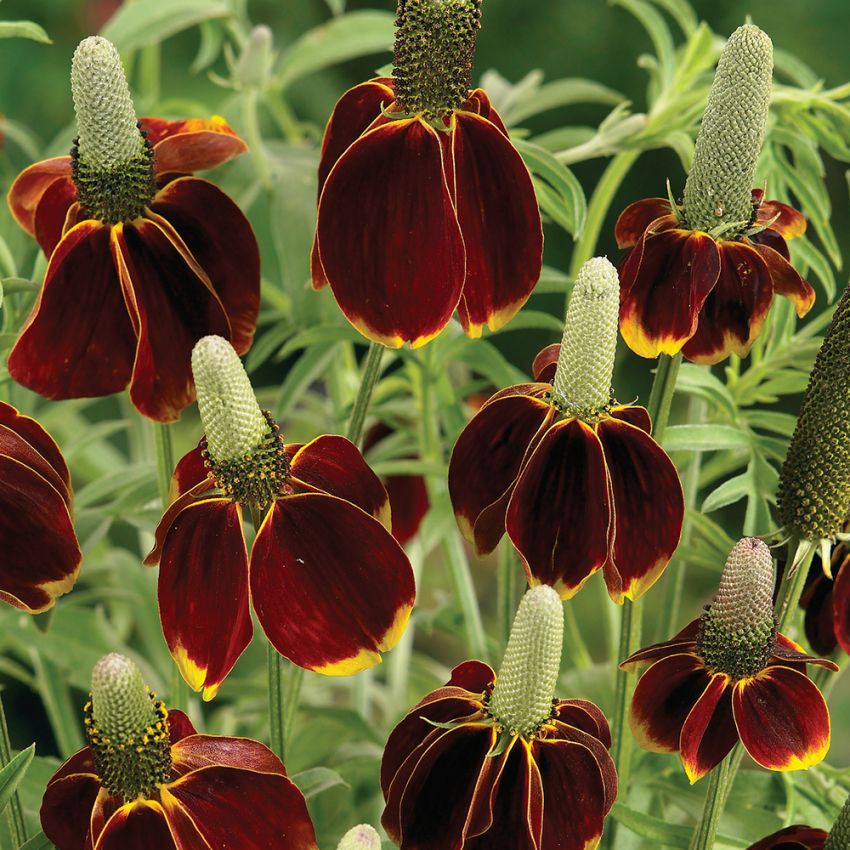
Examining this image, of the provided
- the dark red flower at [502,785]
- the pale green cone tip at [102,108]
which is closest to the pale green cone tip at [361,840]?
the dark red flower at [502,785]

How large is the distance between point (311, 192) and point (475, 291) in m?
0.24

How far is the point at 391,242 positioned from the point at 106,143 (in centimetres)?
11

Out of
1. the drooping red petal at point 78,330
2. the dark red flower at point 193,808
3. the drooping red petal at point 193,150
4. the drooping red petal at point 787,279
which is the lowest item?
the dark red flower at point 193,808

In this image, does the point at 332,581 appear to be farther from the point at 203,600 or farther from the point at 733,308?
the point at 733,308

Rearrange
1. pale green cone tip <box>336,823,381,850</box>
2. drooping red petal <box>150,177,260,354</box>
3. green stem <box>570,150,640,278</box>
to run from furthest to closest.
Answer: green stem <box>570,150,640,278</box> → drooping red petal <box>150,177,260,354</box> → pale green cone tip <box>336,823,381,850</box>

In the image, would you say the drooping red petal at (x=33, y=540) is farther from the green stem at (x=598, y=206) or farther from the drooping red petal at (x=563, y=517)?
the green stem at (x=598, y=206)

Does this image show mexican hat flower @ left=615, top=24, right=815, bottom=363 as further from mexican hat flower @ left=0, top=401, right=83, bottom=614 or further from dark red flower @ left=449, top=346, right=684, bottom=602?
mexican hat flower @ left=0, top=401, right=83, bottom=614

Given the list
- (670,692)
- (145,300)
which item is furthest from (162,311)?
(670,692)

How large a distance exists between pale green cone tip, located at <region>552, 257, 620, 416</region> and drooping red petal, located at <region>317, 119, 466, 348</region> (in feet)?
0.13

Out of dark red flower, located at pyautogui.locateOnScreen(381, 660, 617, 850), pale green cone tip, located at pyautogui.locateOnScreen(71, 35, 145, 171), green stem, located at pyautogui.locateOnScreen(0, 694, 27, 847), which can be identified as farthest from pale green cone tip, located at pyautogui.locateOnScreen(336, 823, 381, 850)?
pale green cone tip, located at pyautogui.locateOnScreen(71, 35, 145, 171)

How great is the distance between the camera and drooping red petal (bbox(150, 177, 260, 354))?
0.47 m

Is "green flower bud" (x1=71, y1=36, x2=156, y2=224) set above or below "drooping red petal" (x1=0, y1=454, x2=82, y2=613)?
above

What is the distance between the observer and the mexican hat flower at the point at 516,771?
0.39 metres

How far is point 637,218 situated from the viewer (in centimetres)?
47
